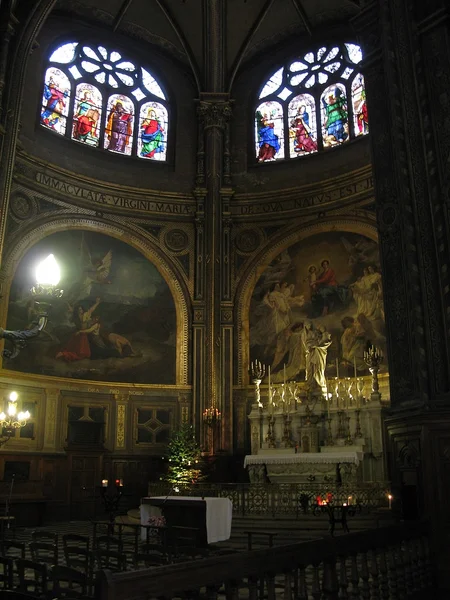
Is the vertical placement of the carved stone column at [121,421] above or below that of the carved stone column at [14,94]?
below

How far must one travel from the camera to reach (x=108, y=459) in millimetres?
20438

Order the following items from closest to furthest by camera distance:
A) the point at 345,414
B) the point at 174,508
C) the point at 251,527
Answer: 1. the point at 174,508
2. the point at 251,527
3. the point at 345,414

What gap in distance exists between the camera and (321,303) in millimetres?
21703

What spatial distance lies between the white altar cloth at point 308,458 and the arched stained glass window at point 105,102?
1306cm

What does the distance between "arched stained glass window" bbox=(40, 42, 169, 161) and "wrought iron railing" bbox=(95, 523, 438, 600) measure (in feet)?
64.4

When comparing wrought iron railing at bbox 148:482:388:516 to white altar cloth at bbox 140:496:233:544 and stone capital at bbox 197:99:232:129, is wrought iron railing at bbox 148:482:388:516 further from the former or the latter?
stone capital at bbox 197:99:232:129

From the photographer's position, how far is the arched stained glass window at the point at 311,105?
77.4ft

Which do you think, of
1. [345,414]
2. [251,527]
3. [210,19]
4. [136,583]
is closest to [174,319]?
[345,414]

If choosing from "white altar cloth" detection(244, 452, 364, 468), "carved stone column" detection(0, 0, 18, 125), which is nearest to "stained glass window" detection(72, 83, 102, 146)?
"carved stone column" detection(0, 0, 18, 125)

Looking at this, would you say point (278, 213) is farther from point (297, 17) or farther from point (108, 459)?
point (108, 459)

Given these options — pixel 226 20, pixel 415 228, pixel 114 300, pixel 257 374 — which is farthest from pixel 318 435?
pixel 226 20

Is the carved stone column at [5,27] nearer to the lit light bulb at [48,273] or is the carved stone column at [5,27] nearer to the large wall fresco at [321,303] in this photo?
the large wall fresco at [321,303]

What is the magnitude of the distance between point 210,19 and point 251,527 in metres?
19.2

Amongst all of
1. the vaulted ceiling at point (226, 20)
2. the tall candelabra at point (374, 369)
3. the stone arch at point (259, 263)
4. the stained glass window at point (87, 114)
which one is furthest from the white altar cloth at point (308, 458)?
the vaulted ceiling at point (226, 20)
